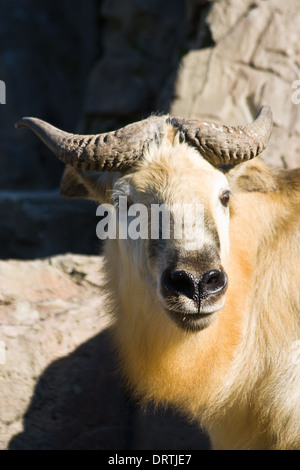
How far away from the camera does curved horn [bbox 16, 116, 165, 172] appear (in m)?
3.89

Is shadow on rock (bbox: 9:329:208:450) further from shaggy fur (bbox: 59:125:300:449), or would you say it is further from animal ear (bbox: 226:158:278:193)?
animal ear (bbox: 226:158:278:193)

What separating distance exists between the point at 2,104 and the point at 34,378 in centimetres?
630

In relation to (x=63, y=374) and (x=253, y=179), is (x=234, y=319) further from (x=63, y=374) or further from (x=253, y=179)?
(x=63, y=374)

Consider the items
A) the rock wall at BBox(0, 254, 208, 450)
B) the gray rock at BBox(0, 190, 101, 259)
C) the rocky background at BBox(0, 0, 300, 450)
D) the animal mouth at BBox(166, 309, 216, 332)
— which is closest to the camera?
the animal mouth at BBox(166, 309, 216, 332)

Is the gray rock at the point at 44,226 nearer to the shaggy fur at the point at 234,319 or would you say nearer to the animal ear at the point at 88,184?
the animal ear at the point at 88,184

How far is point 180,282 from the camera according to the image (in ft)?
11.1

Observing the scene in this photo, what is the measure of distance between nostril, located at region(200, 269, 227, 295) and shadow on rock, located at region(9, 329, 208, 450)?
6.29ft

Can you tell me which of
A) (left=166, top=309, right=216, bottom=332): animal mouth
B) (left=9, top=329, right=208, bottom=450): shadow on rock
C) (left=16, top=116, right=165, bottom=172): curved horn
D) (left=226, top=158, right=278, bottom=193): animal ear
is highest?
(left=16, top=116, right=165, bottom=172): curved horn

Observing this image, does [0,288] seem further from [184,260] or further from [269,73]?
[269,73]

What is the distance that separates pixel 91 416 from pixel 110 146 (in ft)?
8.51

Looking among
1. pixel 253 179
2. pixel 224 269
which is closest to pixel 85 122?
pixel 253 179

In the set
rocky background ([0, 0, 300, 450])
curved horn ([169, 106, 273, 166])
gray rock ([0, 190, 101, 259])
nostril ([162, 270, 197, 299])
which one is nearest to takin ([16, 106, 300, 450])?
curved horn ([169, 106, 273, 166])

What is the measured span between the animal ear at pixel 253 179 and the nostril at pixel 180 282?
1.06 metres

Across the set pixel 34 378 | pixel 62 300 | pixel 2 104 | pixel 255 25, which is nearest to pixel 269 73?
pixel 255 25
